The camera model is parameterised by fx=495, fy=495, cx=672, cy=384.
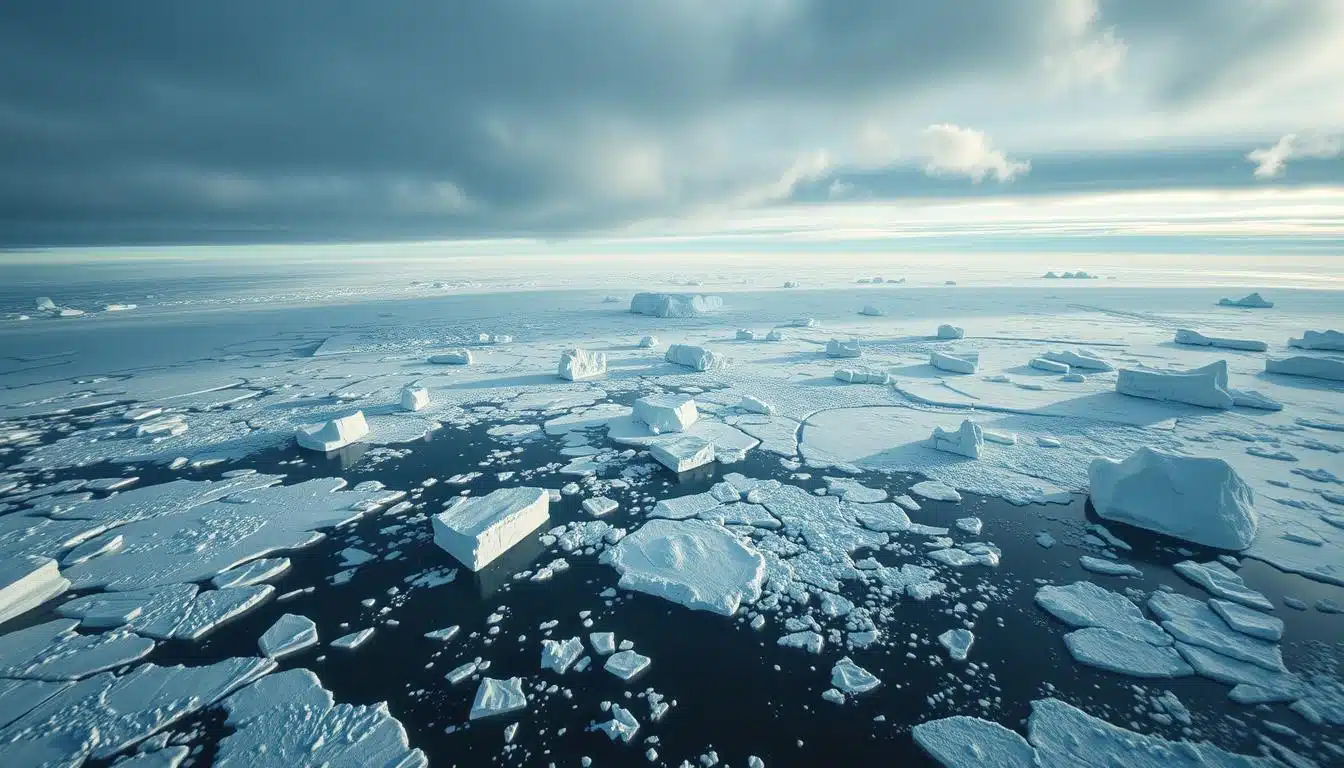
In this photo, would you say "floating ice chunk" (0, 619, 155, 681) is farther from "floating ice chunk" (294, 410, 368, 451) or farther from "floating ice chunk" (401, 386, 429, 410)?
"floating ice chunk" (401, 386, 429, 410)

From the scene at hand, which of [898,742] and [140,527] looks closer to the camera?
[898,742]

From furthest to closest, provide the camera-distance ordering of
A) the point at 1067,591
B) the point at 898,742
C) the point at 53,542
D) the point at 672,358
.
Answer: the point at 672,358 < the point at 53,542 < the point at 1067,591 < the point at 898,742

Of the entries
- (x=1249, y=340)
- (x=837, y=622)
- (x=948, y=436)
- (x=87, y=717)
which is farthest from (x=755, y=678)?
(x=1249, y=340)

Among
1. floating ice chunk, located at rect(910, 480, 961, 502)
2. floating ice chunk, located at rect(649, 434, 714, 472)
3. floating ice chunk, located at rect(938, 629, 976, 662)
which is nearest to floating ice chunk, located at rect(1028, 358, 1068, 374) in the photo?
floating ice chunk, located at rect(910, 480, 961, 502)

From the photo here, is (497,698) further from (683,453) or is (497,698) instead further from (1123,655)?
(1123,655)

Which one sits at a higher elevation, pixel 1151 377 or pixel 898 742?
pixel 1151 377

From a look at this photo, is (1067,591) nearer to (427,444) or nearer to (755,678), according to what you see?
(755,678)
